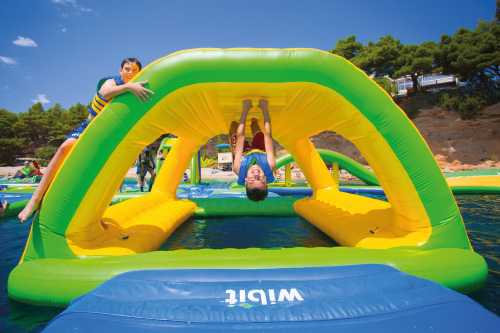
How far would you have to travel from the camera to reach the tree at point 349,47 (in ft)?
88.1

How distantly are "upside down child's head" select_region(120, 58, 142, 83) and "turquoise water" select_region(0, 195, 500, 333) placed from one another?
1934 mm

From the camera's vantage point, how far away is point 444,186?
250cm

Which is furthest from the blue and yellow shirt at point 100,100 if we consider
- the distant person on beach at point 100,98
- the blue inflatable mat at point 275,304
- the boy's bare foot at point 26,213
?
the blue inflatable mat at point 275,304

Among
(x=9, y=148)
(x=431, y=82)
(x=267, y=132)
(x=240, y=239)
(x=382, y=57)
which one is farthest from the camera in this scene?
(x=9, y=148)

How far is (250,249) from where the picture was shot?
7.82 feet

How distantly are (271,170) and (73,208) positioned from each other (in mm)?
1860

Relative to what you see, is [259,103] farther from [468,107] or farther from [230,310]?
[468,107]

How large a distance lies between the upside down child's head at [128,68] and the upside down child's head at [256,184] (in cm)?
153

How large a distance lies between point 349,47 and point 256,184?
2804cm

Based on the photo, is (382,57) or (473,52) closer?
(473,52)

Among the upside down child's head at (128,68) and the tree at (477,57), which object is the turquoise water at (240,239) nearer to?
the upside down child's head at (128,68)

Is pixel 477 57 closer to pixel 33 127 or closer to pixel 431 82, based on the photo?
pixel 431 82

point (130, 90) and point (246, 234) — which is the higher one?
point (130, 90)

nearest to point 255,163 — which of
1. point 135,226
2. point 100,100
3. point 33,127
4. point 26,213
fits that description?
point 135,226
